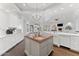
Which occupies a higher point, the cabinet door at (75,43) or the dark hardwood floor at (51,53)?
the cabinet door at (75,43)

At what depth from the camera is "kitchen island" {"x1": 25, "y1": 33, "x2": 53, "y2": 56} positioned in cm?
191

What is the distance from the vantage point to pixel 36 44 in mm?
1898

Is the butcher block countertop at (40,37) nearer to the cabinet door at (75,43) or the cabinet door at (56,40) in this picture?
the cabinet door at (56,40)

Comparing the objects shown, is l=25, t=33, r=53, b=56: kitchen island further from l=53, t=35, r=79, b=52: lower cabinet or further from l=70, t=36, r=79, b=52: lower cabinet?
l=70, t=36, r=79, b=52: lower cabinet

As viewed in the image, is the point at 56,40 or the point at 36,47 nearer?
the point at 36,47

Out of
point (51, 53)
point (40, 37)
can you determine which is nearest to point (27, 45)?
point (40, 37)

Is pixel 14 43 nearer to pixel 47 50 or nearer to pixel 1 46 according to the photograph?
pixel 1 46

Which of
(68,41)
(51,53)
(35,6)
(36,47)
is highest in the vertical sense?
(35,6)

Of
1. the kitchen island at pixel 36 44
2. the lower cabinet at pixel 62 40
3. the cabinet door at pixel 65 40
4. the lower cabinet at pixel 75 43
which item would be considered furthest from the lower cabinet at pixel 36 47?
the lower cabinet at pixel 75 43

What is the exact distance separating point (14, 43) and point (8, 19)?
490mm

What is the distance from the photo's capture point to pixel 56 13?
1953 millimetres

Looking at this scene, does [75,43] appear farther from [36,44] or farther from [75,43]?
[36,44]

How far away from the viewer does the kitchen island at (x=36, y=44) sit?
1913mm

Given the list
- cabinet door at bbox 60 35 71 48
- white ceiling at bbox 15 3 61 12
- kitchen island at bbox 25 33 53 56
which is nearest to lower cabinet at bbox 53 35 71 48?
cabinet door at bbox 60 35 71 48
